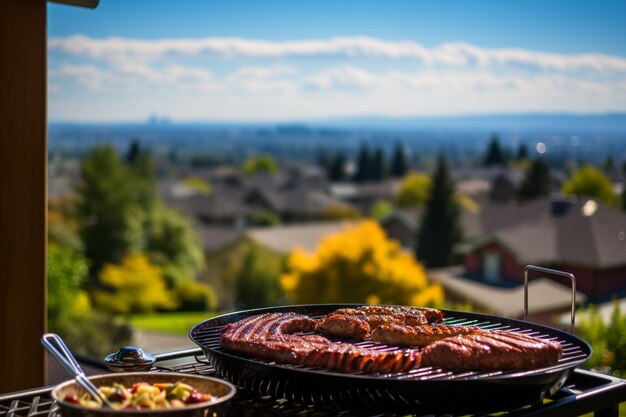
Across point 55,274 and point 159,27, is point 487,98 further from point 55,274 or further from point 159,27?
point 55,274

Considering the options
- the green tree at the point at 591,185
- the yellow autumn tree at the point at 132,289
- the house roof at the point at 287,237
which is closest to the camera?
the green tree at the point at 591,185

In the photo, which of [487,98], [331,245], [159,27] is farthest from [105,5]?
[331,245]

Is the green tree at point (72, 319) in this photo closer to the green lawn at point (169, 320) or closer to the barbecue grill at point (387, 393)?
the green lawn at point (169, 320)

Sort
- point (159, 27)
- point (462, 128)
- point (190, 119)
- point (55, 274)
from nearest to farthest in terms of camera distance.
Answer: point (55, 274) → point (462, 128) → point (190, 119) → point (159, 27)

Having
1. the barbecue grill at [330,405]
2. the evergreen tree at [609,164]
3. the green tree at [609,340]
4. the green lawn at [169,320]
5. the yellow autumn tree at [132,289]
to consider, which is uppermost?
the evergreen tree at [609,164]

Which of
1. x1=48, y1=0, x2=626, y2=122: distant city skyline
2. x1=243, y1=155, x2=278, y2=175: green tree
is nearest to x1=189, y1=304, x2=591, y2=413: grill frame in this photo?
x1=48, y1=0, x2=626, y2=122: distant city skyline

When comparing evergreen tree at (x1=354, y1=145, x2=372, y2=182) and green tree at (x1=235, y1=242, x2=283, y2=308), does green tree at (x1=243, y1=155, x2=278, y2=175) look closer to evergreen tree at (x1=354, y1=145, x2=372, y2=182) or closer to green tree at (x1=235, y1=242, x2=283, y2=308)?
evergreen tree at (x1=354, y1=145, x2=372, y2=182)

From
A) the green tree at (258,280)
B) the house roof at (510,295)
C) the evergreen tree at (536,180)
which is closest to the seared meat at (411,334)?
the house roof at (510,295)
